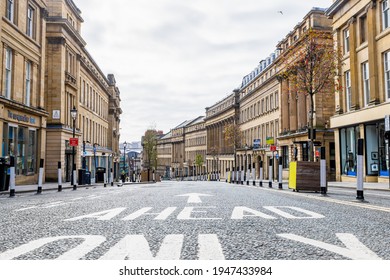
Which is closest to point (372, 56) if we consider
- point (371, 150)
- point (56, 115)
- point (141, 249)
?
point (371, 150)

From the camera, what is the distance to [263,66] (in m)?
68.8

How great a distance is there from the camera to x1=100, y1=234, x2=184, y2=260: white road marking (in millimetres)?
3127

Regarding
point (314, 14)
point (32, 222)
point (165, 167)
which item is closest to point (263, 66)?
point (314, 14)

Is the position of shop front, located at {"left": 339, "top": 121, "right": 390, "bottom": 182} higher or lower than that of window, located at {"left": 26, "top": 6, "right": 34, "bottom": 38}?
lower

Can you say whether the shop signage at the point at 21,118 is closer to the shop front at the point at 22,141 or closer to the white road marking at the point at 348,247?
the shop front at the point at 22,141

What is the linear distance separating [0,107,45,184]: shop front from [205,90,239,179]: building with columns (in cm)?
5586

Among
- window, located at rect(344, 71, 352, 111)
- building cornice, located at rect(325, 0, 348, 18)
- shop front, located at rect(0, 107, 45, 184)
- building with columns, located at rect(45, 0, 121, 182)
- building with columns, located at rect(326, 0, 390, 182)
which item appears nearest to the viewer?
shop front, located at rect(0, 107, 45, 184)

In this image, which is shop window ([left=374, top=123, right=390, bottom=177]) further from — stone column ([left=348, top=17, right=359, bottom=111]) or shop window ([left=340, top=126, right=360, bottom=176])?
stone column ([left=348, top=17, right=359, bottom=111])

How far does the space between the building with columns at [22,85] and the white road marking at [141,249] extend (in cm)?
2237

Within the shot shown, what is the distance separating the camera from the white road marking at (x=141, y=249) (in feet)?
10.3

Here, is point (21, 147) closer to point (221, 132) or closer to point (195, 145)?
point (221, 132)

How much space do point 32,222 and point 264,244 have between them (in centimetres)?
352

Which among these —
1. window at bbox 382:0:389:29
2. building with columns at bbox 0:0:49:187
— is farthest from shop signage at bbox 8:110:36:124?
window at bbox 382:0:389:29
